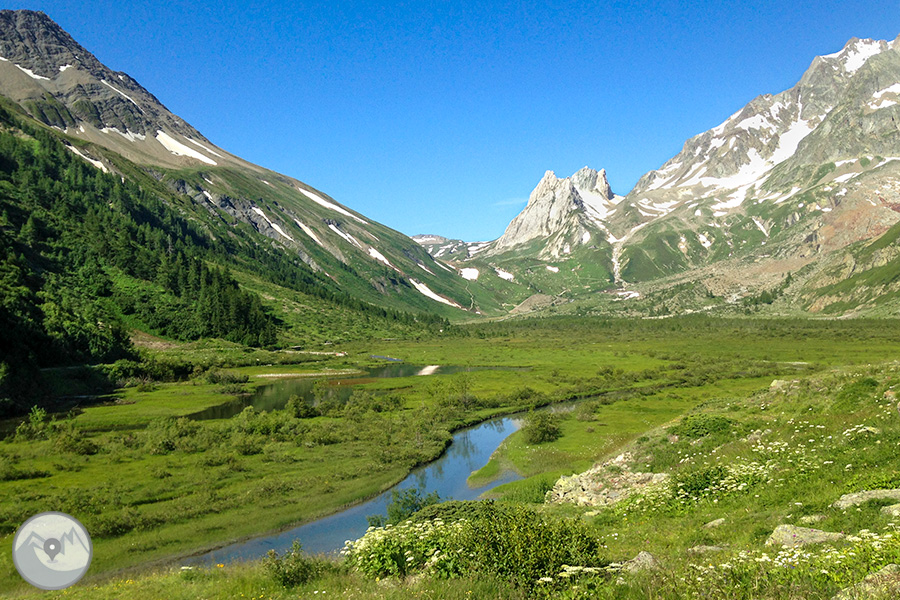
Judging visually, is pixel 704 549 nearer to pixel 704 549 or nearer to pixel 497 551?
pixel 704 549

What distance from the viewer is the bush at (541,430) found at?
206ft

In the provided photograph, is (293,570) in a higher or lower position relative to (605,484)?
higher

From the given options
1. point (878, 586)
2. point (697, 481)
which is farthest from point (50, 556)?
point (697, 481)

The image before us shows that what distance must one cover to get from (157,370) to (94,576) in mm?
88328

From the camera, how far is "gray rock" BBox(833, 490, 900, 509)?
1420 centimetres

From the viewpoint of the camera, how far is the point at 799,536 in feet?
42.9

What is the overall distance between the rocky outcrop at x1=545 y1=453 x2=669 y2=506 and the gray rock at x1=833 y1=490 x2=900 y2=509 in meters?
12.6

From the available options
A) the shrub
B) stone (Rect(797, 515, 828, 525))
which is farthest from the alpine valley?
the shrub

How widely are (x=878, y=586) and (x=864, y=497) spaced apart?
797 cm

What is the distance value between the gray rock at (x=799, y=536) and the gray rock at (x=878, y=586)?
3.39 m

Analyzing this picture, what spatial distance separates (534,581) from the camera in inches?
520

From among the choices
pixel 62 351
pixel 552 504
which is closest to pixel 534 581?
pixel 552 504

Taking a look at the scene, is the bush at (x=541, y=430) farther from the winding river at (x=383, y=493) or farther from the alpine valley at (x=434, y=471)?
the winding river at (x=383, y=493)

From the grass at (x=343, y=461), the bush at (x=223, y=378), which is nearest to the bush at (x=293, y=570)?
the grass at (x=343, y=461)
